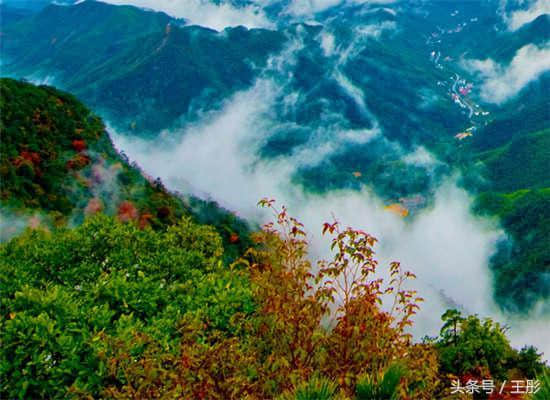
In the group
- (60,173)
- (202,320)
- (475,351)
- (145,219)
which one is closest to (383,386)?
(202,320)

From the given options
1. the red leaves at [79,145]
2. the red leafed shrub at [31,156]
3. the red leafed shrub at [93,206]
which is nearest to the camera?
the red leafed shrub at [93,206]

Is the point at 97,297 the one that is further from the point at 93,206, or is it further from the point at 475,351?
the point at 93,206

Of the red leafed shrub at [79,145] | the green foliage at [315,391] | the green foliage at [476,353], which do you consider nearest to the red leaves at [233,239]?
the red leafed shrub at [79,145]

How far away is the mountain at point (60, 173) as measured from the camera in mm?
28328

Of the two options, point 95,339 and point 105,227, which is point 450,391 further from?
point 105,227

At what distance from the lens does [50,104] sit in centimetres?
3906

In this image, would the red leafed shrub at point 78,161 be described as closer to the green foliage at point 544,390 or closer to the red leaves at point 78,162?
the red leaves at point 78,162

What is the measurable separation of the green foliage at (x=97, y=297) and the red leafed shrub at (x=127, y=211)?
56.4 ft

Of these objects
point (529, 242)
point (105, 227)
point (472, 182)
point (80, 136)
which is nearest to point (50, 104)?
point (80, 136)

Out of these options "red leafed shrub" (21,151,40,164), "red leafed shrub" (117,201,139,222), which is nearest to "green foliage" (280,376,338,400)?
"red leafed shrub" (117,201,139,222)

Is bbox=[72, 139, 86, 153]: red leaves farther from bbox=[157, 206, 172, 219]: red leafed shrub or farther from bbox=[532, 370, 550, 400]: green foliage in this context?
bbox=[532, 370, 550, 400]: green foliage

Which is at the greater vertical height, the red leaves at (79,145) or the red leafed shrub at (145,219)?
the red leaves at (79,145)

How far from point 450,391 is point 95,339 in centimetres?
636

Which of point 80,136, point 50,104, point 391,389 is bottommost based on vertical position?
point 391,389
